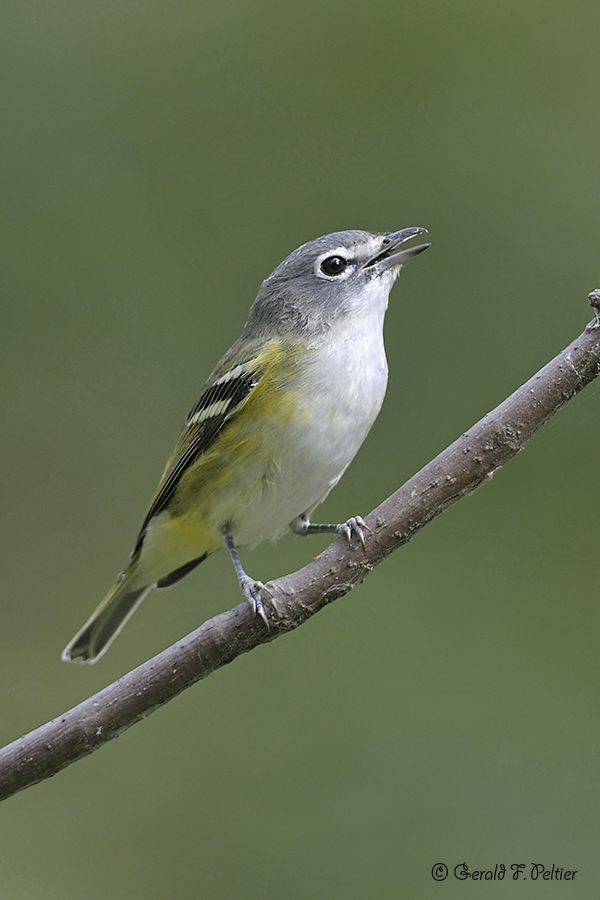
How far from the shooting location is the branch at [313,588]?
2047 millimetres

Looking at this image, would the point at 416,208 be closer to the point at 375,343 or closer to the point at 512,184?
the point at 512,184

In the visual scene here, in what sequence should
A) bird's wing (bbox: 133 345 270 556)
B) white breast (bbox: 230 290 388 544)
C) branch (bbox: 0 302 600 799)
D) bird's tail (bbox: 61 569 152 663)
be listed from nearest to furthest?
branch (bbox: 0 302 600 799) < white breast (bbox: 230 290 388 544) < bird's wing (bbox: 133 345 270 556) < bird's tail (bbox: 61 569 152 663)

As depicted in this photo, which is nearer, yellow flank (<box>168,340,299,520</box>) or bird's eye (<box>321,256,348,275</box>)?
yellow flank (<box>168,340,299,520</box>)

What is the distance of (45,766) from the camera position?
6.85 ft

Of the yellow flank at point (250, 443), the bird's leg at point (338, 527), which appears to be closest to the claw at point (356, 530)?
the bird's leg at point (338, 527)

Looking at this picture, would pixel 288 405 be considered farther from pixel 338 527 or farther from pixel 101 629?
pixel 101 629

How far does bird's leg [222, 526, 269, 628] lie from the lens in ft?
6.89

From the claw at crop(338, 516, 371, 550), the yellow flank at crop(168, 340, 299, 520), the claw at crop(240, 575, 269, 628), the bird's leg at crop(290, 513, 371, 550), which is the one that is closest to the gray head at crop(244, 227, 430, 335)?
the yellow flank at crop(168, 340, 299, 520)

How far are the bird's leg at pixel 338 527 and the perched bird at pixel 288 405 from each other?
12 mm

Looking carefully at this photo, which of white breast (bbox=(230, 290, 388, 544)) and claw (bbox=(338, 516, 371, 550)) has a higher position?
white breast (bbox=(230, 290, 388, 544))

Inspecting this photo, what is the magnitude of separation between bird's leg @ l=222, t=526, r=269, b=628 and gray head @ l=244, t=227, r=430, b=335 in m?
0.71

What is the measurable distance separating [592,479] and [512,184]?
1.60m

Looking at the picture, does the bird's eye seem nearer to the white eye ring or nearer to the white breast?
the white eye ring

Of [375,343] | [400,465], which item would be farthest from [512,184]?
[375,343]
